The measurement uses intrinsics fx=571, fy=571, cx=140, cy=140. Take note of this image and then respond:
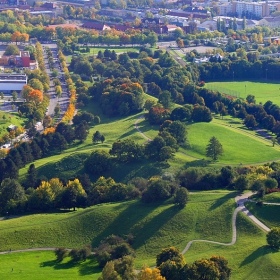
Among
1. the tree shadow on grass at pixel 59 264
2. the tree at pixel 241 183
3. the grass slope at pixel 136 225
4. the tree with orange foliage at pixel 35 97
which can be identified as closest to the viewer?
the tree shadow on grass at pixel 59 264

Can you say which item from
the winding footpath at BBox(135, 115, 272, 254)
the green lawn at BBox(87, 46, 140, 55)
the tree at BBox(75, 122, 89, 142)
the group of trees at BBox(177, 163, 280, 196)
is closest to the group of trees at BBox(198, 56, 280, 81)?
the green lawn at BBox(87, 46, 140, 55)

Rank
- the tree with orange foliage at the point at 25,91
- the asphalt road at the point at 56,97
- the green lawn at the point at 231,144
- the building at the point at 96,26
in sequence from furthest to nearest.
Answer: the building at the point at 96,26, the tree with orange foliage at the point at 25,91, the asphalt road at the point at 56,97, the green lawn at the point at 231,144

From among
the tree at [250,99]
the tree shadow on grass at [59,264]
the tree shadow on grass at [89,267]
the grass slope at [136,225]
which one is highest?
the tree at [250,99]

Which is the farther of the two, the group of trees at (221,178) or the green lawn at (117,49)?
the green lawn at (117,49)

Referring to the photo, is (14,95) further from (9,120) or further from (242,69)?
(242,69)

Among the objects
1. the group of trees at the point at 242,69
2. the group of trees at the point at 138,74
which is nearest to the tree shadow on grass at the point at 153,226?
the group of trees at the point at 138,74

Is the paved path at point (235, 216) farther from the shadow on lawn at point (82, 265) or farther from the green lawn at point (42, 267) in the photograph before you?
the green lawn at point (42, 267)

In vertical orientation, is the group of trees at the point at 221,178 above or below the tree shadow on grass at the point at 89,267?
above
